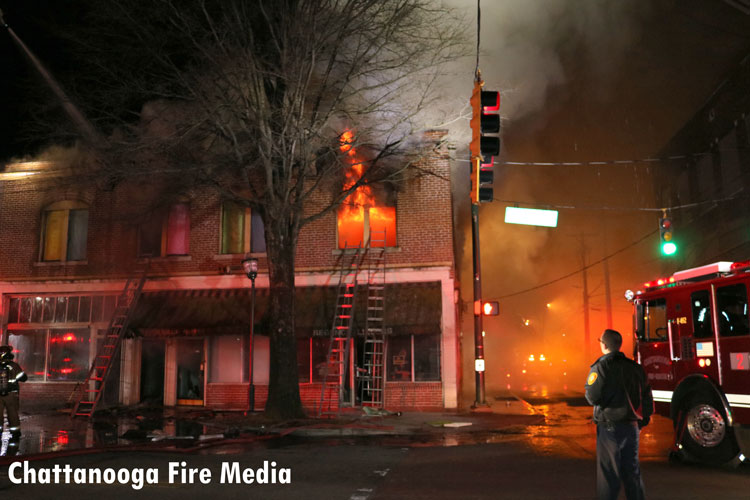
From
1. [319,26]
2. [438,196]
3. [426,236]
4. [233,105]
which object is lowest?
[426,236]

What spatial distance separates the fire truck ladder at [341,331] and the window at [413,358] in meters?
1.24

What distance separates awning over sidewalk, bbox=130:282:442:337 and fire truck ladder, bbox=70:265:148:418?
1.01 feet

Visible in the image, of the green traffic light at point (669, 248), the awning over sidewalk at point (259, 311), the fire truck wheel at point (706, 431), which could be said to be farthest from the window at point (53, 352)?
the fire truck wheel at point (706, 431)

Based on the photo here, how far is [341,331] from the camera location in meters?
16.0

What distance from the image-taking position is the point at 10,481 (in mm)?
7047

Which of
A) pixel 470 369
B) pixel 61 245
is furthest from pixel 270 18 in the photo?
pixel 470 369

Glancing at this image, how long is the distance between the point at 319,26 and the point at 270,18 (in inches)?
40.6

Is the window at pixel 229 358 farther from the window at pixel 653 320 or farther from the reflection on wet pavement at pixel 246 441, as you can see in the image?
the window at pixel 653 320

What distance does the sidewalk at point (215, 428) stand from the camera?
1046 centimetres

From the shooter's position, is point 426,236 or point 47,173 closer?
point 426,236

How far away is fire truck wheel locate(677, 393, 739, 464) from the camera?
7789 millimetres

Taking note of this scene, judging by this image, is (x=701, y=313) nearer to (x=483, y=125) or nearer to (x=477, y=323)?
(x=483, y=125)

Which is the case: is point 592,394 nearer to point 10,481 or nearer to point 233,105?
point 10,481

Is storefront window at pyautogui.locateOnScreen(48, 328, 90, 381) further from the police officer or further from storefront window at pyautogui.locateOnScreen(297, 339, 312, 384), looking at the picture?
the police officer
